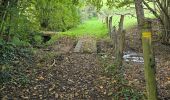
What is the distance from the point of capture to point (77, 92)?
8492 mm

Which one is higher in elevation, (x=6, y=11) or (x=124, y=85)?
(x=6, y=11)

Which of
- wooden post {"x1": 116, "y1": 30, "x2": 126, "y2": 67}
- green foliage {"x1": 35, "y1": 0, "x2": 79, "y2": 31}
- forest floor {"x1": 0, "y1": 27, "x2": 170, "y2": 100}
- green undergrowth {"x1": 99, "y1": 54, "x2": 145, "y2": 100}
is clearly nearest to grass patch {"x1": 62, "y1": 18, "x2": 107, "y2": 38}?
green foliage {"x1": 35, "y1": 0, "x2": 79, "y2": 31}

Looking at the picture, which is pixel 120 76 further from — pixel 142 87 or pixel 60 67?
pixel 60 67

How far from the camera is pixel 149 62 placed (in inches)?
218

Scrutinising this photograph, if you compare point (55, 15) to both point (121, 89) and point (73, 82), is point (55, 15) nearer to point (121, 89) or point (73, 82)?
point (73, 82)

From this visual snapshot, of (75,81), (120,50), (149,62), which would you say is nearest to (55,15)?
(120,50)

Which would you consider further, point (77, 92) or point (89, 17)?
point (89, 17)

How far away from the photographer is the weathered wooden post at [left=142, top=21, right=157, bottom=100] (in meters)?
5.38

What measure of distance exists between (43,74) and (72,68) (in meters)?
1.55

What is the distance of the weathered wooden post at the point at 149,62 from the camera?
5.38 m

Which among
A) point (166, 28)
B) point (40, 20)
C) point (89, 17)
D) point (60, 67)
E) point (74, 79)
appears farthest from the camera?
point (89, 17)

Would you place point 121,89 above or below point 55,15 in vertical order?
below

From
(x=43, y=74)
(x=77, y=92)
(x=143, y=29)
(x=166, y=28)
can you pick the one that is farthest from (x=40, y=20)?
(x=143, y=29)

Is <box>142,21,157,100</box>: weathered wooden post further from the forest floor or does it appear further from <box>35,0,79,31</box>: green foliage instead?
<box>35,0,79,31</box>: green foliage
